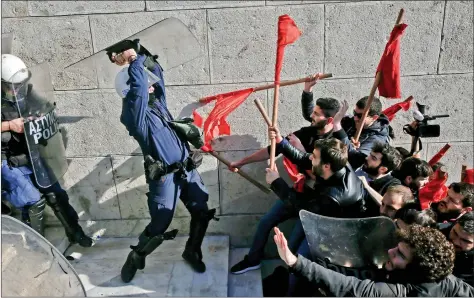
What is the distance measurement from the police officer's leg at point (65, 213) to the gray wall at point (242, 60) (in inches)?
10.7

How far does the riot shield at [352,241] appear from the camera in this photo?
2.92 metres

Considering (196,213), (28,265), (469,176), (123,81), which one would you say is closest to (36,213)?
(196,213)

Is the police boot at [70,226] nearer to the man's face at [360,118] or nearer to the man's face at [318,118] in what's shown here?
the man's face at [318,118]

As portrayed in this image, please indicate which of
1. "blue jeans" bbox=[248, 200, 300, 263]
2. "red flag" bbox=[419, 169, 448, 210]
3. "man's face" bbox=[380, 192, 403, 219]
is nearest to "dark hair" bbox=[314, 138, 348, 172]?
"man's face" bbox=[380, 192, 403, 219]

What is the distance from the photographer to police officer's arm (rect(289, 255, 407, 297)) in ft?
8.31

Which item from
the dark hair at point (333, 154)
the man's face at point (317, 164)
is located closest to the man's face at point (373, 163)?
the dark hair at point (333, 154)

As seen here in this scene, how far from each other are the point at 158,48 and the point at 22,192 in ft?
5.38

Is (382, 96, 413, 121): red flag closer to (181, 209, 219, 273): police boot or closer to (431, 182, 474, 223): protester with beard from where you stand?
(431, 182, 474, 223): protester with beard

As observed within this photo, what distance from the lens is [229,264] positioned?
4.41 m

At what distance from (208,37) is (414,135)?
1.99 m

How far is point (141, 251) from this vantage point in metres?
3.89

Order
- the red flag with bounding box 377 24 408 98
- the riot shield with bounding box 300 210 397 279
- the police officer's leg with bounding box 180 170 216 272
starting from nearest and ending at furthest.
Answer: the riot shield with bounding box 300 210 397 279
the red flag with bounding box 377 24 408 98
the police officer's leg with bounding box 180 170 216 272

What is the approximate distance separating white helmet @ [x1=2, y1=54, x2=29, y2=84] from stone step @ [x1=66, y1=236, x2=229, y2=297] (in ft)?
5.67

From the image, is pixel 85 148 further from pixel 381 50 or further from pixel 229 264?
pixel 381 50
